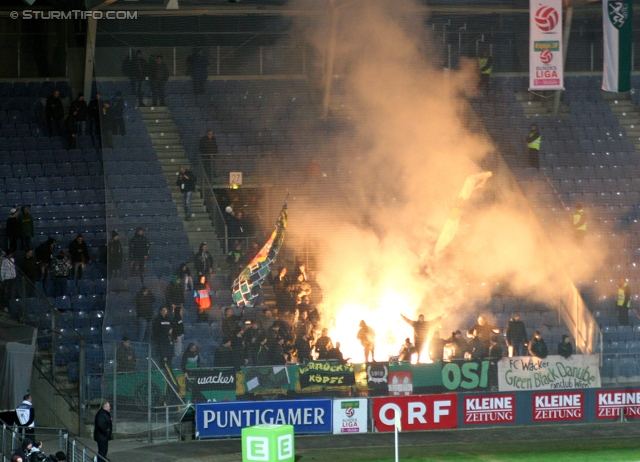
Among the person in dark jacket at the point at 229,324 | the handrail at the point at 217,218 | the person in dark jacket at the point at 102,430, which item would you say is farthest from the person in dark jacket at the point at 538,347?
the person in dark jacket at the point at 102,430

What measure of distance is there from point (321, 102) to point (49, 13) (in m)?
7.58

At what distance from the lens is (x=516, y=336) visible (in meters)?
19.5

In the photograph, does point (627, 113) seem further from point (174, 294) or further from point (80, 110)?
point (80, 110)

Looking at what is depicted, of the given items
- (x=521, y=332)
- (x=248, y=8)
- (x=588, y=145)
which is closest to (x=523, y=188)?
(x=588, y=145)

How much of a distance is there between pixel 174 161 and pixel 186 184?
22.2 inches

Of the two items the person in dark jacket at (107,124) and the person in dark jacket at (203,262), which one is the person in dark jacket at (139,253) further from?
the person in dark jacket at (107,124)

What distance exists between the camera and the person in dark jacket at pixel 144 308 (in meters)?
18.1

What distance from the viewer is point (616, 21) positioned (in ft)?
69.0

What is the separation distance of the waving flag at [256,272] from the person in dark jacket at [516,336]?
4551 millimetres

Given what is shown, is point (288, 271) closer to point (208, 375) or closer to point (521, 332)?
point (208, 375)

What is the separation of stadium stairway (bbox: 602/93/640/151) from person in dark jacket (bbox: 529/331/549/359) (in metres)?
6.26

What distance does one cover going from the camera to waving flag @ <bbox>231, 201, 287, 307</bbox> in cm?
1903

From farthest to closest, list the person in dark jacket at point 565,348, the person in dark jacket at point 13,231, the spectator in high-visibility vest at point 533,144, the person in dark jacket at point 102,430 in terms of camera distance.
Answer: the spectator in high-visibility vest at point 533,144
the person in dark jacket at point 13,231
the person in dark jacket at point 565,348
the person in dark jacket at point 102,430

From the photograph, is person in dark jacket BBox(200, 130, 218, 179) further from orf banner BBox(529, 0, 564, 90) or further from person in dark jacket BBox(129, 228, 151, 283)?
orf banner BBox(529, 0, 564, 90)
